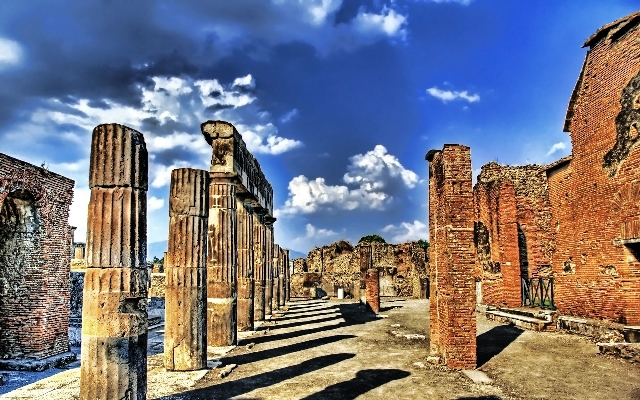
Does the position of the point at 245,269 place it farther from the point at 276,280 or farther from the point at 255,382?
the point at 276,280

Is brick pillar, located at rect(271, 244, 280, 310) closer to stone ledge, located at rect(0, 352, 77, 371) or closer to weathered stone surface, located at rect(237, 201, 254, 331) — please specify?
weathered stone surface, located at rect(237, 201, 254, 331)

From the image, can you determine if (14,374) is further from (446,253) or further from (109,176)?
(446,253)

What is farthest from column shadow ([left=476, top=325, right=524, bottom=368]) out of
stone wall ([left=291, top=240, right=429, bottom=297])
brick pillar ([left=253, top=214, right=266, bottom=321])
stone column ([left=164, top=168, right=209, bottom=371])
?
stone wall ([left=291, top=240, right=429, bottom=297])

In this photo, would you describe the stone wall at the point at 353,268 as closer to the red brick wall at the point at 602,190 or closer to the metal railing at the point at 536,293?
the metal railing at the point at 536,293

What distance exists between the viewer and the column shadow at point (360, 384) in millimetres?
7023

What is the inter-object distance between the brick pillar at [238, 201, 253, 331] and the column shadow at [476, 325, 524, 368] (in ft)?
22.1

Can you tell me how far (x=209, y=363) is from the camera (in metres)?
9.41

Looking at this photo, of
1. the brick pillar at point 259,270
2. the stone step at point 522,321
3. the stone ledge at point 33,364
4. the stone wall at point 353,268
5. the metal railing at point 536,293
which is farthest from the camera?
the stone wall at point 353,268

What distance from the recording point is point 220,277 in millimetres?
11359

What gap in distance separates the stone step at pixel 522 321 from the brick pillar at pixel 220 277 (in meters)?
8.65

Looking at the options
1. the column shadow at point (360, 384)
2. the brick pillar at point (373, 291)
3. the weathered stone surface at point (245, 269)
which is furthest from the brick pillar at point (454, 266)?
the brick pillar at point (373, 291)

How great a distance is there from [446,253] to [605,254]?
19.3 feet

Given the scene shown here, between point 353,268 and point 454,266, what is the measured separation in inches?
1191

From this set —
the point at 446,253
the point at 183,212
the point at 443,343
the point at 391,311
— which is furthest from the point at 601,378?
the point at 391,311
